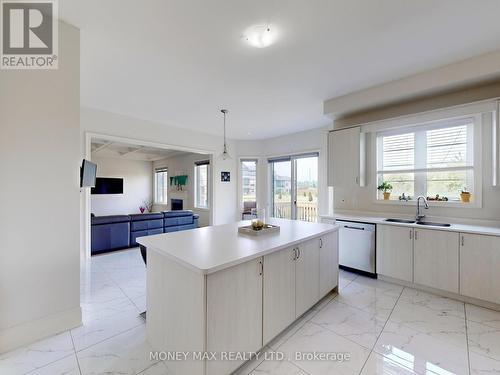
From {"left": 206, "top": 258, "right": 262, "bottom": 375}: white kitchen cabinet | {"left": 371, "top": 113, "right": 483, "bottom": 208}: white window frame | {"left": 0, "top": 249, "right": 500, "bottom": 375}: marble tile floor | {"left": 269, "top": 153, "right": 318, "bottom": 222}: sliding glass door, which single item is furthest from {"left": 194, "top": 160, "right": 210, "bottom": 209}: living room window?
{"left": 206, "top": 258, "right": 262, "bottom": 375}: white kitchen cabinet

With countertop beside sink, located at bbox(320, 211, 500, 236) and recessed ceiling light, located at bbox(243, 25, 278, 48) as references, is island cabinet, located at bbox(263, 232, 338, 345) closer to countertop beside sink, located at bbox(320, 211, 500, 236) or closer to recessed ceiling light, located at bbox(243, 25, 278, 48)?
countertop beside sink, located at bbox(320, 211, 500, 236)

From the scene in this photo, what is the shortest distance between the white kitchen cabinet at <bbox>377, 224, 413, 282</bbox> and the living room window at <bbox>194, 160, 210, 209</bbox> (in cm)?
543

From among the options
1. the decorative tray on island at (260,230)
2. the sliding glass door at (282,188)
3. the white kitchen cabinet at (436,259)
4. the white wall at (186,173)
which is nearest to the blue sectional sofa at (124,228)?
the white wall at (186,173)

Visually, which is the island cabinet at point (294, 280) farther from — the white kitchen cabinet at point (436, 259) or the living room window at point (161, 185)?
the living room window at point (161, 185)

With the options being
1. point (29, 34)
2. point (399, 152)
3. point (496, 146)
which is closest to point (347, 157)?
point (399, 152)

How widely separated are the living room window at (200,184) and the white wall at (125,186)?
115 inches

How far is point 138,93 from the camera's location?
339 centimetres

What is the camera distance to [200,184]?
773 centimetres

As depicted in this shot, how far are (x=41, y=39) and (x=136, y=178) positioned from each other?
769 centimetres

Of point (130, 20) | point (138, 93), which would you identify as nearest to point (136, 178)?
point (138, 93)

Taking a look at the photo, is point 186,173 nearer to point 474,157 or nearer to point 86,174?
point 86,174

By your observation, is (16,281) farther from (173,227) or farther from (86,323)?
(173,227)

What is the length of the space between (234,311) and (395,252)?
2.60 m

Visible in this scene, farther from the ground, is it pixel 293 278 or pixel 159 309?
pixel 293 278
